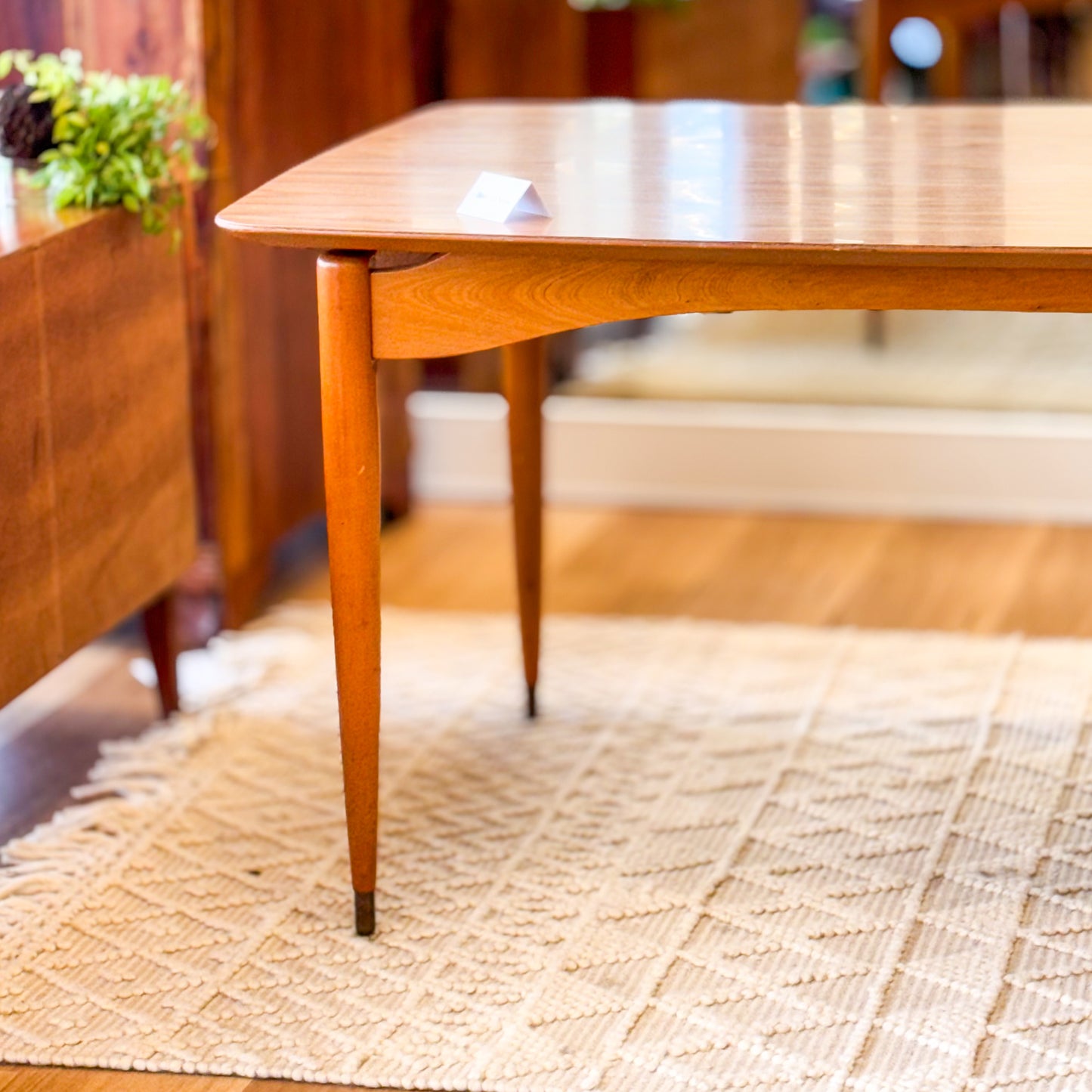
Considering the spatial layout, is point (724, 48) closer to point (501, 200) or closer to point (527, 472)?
point (527, 472)

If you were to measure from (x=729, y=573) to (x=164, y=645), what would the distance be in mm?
901

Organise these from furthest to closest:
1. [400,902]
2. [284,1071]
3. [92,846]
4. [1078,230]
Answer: [92,846]
[400,902]
[284,1071]
[1078,230]

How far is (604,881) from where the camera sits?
1646 mm

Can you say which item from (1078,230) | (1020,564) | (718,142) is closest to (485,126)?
(718,142)

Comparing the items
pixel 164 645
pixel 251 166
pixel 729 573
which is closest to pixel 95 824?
pixel 164 645

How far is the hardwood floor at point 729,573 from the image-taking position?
2.35 meters

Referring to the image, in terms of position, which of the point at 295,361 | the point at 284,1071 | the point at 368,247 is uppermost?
the point at 368,247

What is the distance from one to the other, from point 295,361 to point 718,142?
103 centimetres

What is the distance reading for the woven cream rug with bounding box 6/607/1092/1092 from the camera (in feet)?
4.58

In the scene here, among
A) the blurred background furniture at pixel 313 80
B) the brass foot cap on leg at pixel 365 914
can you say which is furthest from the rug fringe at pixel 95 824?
the blurred background furniture at pixel 313 80

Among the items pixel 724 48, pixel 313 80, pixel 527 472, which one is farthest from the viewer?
pixel 724 48

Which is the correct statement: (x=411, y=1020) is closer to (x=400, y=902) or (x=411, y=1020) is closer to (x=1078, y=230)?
(x=400, y=902)

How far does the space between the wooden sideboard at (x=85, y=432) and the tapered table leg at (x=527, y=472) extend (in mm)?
402

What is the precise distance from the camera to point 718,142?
166 centimetres
